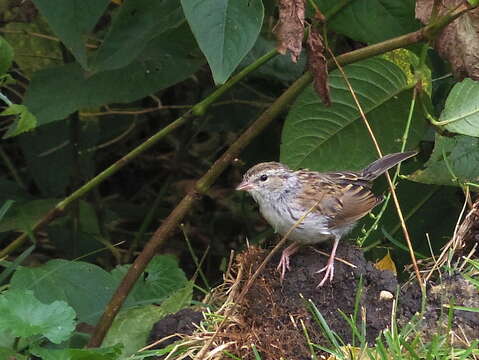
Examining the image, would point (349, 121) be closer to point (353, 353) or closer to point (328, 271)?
point (328, 271)

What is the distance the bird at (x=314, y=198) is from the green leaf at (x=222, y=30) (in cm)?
85

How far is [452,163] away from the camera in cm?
440

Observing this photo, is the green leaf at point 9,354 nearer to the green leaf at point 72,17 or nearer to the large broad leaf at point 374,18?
the green leaf at point 72,17

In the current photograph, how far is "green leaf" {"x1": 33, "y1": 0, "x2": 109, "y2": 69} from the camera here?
3906 millimetres

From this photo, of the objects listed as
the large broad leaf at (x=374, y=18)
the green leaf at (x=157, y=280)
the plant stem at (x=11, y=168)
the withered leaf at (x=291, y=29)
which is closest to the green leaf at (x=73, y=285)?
the green leaf at (x=157, y=280)

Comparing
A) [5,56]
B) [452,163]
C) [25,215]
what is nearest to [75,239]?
[25,215]

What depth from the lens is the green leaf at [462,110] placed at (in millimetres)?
4152

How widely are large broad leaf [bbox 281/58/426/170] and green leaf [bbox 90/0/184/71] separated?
0.73 meters

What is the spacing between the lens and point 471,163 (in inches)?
175

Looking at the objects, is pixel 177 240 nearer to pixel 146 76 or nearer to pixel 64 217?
pixel 64 217

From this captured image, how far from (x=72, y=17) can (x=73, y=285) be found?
3.82 ft

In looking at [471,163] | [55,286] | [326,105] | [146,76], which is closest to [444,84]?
[471,163]

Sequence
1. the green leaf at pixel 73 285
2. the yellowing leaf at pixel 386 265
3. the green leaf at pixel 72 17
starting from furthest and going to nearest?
the yellowing leaf at pixel 386 265
the green leaf at pixel 73 285
the green leaf at pixel 72 17

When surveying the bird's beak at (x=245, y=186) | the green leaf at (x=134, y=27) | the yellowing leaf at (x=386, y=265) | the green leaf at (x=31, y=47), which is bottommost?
the yellowing leaf at (x=386, y=265)
